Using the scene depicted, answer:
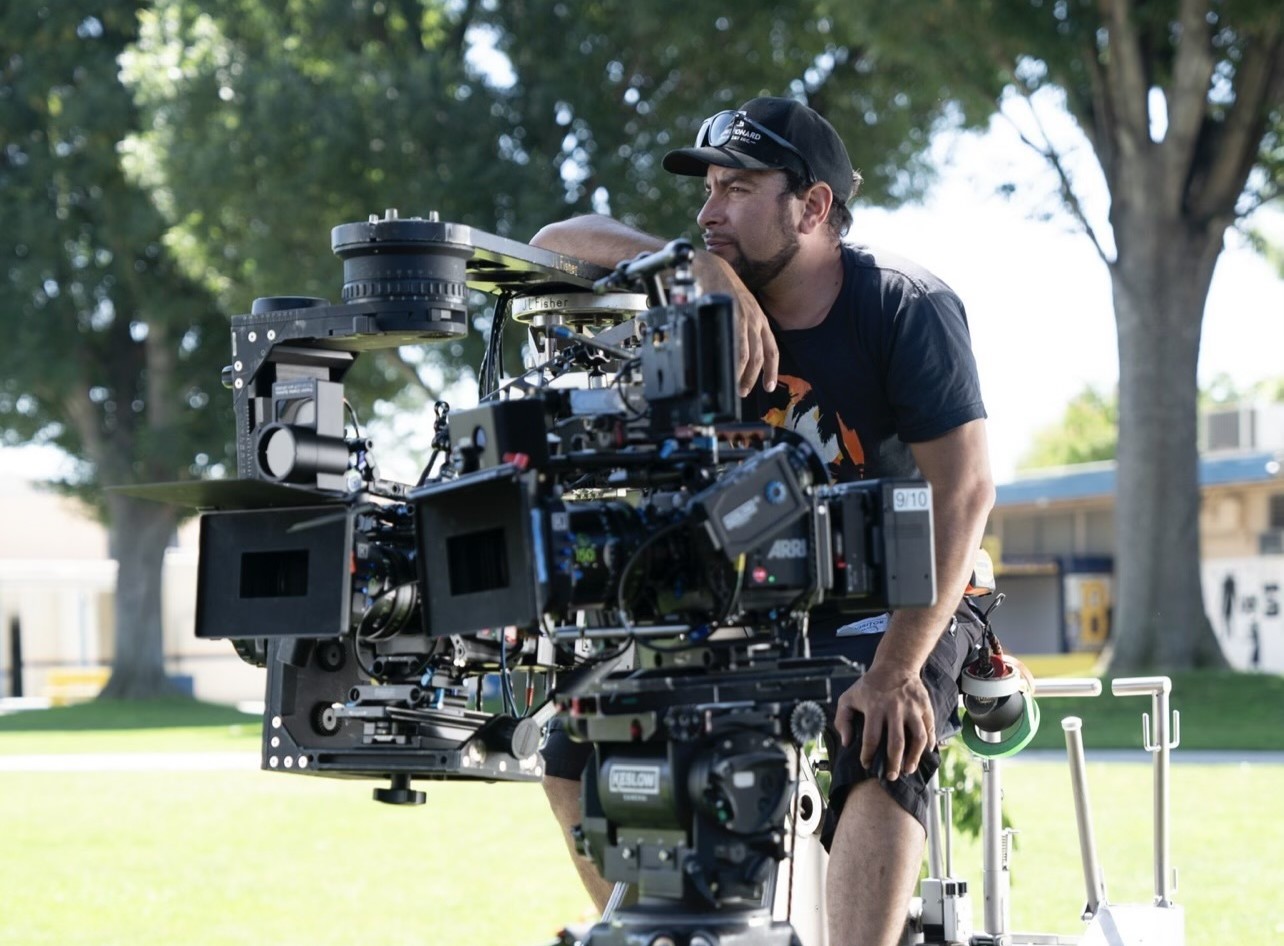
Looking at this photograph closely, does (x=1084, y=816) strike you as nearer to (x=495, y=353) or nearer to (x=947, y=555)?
(x=947, y=555)

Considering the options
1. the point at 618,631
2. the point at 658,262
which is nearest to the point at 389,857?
the point at 618,631

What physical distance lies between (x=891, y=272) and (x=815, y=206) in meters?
0.26

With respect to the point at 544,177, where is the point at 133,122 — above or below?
above

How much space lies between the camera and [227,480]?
3818 mm

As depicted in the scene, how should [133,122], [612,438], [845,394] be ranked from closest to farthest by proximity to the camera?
[612,438]
[845,394]
[133,122]

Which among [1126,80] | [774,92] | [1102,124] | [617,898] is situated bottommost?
[617,898]

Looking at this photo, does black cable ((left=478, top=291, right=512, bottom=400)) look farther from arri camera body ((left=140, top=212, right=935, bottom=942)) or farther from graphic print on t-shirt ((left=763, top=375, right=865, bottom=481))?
graphic print on t-shirt ((left=763, top=375, right=865, bottom=481))

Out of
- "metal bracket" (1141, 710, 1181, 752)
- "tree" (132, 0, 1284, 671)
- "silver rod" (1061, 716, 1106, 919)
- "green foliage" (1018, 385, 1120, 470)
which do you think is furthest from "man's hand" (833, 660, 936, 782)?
"green foliage" (1018, 385, 1120, 470)

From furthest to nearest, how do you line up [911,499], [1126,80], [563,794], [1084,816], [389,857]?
[1126,80]
[389,857]
[1084,816]
[563,794]
[911,499]

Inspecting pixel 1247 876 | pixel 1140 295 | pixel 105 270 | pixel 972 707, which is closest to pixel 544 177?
pixel 1140 295

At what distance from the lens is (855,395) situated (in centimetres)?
469

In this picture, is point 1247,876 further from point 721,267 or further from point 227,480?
point 227,480

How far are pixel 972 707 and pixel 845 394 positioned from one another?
0.94 meters

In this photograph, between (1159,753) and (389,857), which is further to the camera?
(389,857)
